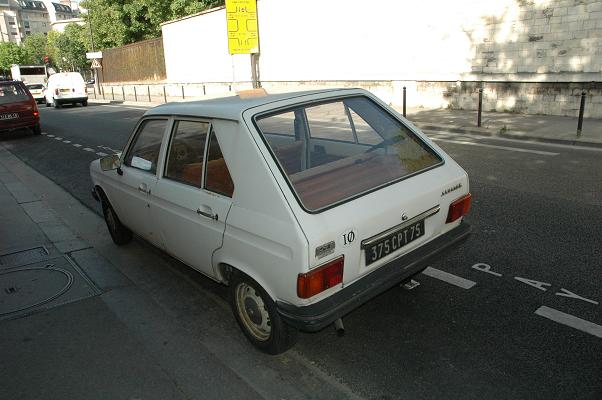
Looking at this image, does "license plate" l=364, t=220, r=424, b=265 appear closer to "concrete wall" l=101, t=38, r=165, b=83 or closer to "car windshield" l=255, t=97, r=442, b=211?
"car windshield" l=255, t=97, r=442, b=211

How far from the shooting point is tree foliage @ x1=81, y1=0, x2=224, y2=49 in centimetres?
3567

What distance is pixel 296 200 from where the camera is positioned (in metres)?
2.72

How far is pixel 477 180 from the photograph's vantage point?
7207 mm

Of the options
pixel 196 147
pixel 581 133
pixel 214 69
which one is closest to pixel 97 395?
pixel 196 147

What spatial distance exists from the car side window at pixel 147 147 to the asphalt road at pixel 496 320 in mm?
1094

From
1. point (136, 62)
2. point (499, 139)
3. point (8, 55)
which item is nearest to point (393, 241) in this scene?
point (499, 139)

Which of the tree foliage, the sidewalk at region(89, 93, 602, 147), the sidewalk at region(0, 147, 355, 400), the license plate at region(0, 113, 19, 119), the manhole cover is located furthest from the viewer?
the tree foliage

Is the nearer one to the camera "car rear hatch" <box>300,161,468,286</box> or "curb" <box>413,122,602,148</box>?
"car rear hatch" <box>300,161,468,286</box>

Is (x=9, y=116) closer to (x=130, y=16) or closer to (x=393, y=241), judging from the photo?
(x=393, y=241)

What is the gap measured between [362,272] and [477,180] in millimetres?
4900

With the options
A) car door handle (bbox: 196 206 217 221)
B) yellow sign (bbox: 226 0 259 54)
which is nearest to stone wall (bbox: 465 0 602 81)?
yellow sign (bbox: 226 0 259 54)

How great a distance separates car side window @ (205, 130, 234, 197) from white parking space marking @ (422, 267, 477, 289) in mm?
2029

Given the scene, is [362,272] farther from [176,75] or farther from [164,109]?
[176,75]

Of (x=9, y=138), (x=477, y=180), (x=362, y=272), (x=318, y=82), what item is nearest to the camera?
(x=362, y=272)
